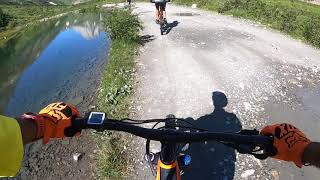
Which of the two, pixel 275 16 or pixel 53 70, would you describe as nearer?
pixel 53 70

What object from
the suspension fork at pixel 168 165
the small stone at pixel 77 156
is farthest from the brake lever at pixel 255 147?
the small stone at pixel 77 156

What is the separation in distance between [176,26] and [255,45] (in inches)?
233

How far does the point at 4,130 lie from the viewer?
2443 millimetres

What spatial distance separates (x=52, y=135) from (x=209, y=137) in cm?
132

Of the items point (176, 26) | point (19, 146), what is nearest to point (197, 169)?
point (19, 146)

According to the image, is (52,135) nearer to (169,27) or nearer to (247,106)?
(247,106)

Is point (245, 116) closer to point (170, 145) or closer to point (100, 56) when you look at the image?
point (170, 145)

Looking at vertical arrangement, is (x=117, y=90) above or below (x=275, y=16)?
below

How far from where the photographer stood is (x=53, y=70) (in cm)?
1986

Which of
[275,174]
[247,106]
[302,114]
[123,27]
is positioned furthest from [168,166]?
[123,27]

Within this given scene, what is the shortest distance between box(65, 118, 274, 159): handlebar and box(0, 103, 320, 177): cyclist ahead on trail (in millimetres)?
69

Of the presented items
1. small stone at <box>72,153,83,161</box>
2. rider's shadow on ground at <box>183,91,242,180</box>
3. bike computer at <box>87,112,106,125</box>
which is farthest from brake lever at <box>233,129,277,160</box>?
small stone at <box>72,153,83,161</box>

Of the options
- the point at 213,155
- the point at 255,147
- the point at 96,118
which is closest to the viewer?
the point at 255,147

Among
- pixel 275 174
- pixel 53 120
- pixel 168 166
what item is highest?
pixel 53 120
